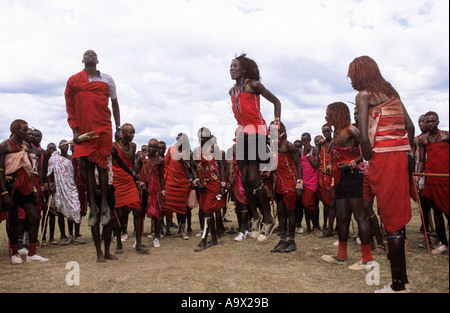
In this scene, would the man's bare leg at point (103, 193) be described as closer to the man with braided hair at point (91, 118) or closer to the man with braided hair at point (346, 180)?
the man with braided hair at point (91, 118)

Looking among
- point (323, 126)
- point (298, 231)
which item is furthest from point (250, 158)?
point (298, 231)

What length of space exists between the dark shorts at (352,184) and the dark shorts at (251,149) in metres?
1.23

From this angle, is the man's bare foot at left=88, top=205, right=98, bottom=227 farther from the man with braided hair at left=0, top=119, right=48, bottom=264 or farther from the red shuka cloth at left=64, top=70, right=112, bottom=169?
the man with braided hair at left=0, top=119, right=48, bottom=264

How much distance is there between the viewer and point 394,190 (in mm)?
3543

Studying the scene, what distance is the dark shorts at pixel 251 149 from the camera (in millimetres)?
5328

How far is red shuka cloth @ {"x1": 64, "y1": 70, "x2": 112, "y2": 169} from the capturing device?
514cm

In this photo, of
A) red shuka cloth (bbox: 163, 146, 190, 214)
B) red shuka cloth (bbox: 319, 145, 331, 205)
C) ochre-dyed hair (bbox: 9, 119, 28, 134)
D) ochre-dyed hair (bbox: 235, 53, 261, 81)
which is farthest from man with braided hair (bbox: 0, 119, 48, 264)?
red shuka cloth (bbox: 319, 145, 331, 205)

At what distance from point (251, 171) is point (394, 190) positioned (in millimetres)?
2281

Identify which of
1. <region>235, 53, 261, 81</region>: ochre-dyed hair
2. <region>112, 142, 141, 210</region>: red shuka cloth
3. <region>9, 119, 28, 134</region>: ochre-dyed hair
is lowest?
<region>112, 142, 141, 210</region>: red shuka cloth

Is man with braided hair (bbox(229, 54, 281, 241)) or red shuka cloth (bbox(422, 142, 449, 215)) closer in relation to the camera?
man with braided hair (bbox(229, 54, 281, 241))

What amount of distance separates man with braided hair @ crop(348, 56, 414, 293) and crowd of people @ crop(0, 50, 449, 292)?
0.01 m

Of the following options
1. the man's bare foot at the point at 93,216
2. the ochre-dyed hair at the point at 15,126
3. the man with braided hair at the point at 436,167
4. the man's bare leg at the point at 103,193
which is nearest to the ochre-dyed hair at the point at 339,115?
the man with braided hair at the point at 436,167

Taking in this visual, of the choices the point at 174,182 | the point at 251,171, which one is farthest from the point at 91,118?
the point at 174,182

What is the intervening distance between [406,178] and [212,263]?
10.2 ft
